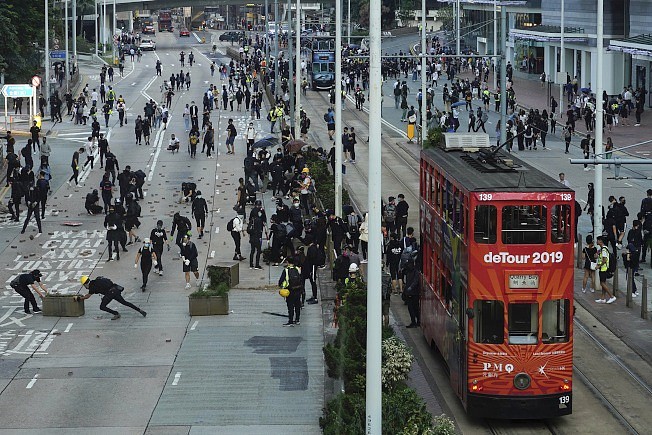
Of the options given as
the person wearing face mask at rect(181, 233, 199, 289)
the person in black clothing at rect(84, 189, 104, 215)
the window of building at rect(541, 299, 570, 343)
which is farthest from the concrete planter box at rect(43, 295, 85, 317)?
the person in black clothing at rect(84, 189, 104, 215)

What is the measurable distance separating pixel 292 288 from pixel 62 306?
5290mm

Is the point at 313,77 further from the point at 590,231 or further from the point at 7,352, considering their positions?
the point at 7,352

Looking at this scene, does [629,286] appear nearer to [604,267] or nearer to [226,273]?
[604,267]

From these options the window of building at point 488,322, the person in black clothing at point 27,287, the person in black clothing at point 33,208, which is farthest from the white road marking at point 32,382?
the person in black clothing at point 33,208

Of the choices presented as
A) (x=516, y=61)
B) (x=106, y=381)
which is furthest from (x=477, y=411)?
(x=516, y=61)

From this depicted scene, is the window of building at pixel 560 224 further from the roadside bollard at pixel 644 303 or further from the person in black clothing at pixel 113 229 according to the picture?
the person in black clothing at pixel 113 229

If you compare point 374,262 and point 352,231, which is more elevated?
point 374,262

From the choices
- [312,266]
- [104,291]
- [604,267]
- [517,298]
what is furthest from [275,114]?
[517,298]

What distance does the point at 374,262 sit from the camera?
16234mm

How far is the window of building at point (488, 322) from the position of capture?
20.7m

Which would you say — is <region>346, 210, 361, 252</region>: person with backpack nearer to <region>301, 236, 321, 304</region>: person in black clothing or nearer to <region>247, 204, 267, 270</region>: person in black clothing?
<region>247, 204, 267, 270</region>: person in black clothing

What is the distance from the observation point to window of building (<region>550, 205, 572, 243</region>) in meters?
20.5

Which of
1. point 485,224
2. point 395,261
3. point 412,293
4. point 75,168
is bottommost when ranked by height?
point 412,293

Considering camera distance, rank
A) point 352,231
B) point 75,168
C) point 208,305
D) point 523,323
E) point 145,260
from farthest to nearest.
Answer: point 75,168
point 352,231
point 145,260
point 208,305
point 523,323
